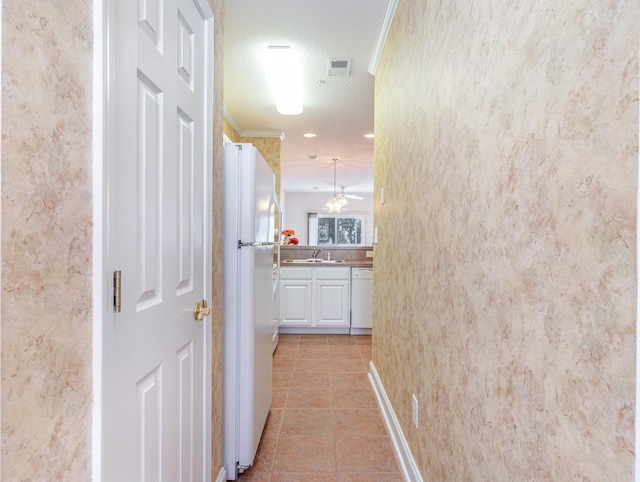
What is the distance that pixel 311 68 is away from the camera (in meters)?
2.94

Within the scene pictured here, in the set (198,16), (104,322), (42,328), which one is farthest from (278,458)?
(198,16)

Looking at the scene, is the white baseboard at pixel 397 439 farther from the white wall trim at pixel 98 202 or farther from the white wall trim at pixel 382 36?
the white wall trim at pixel 382 36

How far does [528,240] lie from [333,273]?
12.3 feet

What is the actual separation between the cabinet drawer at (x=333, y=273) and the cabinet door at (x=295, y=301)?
17 centimetres

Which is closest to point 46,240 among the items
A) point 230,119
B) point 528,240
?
point 528,240

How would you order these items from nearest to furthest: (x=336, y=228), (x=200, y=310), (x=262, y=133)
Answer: (x=200, y=310)
(x=262, y=133)
(x=336, y=228)

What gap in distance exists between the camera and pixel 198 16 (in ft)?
4.51

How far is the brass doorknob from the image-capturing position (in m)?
1.31

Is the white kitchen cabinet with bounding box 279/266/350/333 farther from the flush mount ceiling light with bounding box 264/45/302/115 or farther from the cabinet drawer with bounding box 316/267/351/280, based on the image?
the flush mount ceiling light with bounding box 264/45/302/115

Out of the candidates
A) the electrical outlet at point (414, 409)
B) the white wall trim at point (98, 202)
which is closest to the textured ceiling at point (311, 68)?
the white wall trim at point (98, 202)

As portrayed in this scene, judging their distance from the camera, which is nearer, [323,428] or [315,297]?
[323,428]

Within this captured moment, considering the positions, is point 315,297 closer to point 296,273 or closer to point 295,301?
point 295,301

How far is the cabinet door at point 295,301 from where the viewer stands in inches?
176

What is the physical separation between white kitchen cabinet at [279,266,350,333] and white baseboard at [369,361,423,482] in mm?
1788
